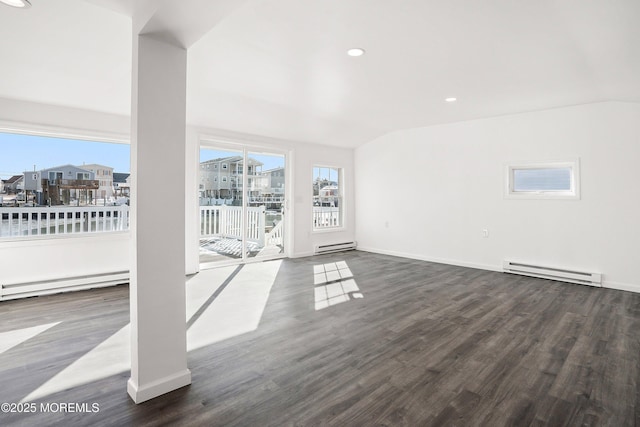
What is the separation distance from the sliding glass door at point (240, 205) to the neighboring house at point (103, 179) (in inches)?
48.5

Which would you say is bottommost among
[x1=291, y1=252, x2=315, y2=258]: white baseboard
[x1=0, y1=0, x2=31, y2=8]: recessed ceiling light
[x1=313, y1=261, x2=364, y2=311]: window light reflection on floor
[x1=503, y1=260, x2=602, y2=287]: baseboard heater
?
[x1=313, y1=261, x2=364, y2=311]: window light reflection on floor

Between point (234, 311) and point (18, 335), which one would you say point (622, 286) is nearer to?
point (234, 311)

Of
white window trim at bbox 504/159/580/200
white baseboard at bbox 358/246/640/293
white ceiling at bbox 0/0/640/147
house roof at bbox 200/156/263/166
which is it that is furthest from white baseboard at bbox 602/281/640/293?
house roof at bbox 200/156/263/166

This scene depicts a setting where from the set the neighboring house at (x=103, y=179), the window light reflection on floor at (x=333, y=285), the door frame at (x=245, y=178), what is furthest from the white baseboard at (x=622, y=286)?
the neighboring house at (x=103, y=179)

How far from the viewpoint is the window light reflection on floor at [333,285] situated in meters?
3.89

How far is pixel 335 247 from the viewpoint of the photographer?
7.15 m

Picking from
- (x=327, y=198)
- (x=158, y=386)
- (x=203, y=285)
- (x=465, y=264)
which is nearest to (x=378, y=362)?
(x=158, y=386)

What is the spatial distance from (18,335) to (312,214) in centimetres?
481

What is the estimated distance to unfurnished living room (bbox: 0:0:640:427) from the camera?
6.53 feet

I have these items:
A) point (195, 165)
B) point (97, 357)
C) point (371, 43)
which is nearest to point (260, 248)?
point (195, 165)

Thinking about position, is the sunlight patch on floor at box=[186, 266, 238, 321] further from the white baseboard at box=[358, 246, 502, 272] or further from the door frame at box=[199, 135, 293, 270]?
the white baseboard at box=[358, 246, 502, 272]

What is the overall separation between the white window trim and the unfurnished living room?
0.10ft

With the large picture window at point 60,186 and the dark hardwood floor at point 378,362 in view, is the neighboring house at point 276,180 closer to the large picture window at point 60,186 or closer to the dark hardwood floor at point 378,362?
the large picture window at point 60,186

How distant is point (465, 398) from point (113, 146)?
5124 mm
